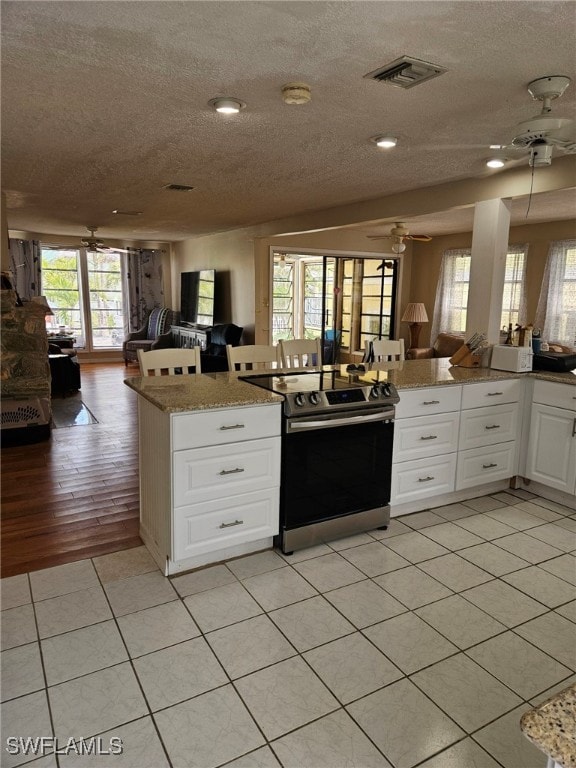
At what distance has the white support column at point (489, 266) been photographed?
389 centimetres

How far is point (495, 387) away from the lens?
3473 mm

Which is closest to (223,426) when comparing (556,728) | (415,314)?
(556,728)

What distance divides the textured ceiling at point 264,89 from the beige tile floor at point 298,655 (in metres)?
2.31

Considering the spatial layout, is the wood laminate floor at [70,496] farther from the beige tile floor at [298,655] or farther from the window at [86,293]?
the window at [86,293]

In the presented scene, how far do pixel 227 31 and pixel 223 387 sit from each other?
1623 mm

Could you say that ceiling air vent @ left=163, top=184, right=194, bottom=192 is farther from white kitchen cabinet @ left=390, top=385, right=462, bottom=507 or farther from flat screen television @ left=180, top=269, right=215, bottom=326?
flat screen television @ left=180, top=269, right=215, bottom=326

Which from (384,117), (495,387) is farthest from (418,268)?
(384,117)

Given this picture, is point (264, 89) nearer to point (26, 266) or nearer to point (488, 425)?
point (488, 425)

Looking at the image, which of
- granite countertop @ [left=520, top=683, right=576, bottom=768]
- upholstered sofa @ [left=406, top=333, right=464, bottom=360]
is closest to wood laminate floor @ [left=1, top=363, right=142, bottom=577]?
granite countertop @ [left=520, top=683, right=576, bottom=768]

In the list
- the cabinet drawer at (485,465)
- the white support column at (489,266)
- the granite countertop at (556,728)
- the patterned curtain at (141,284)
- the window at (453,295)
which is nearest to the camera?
the granite countertop at (556,728)

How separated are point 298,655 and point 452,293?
7207 mm

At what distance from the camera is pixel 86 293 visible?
1005 cm

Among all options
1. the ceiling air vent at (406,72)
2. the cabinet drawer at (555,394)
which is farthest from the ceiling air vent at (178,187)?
the cabinet drawer at (555,394)

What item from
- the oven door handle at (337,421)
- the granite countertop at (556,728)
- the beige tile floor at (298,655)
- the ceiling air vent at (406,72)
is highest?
the ceiling air vent at (406,72)
